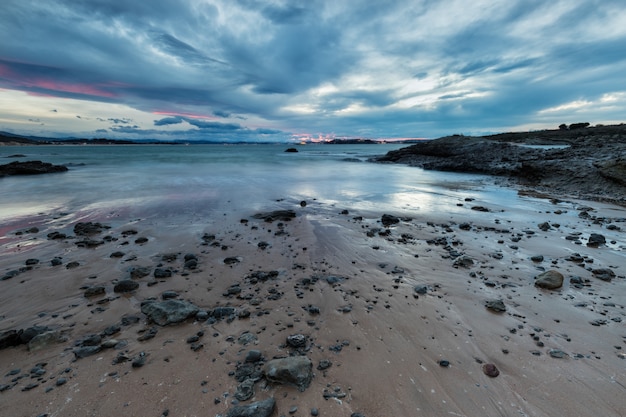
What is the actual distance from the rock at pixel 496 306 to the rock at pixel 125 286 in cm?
704

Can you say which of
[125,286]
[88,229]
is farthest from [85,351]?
[88,229]

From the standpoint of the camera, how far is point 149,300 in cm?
542

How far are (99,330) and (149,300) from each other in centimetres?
94

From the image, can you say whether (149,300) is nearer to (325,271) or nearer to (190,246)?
(190,246)

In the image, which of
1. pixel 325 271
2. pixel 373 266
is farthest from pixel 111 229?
pixel 373 266

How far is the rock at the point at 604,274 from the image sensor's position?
6.28 meters

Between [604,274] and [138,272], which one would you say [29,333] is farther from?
[604,274]

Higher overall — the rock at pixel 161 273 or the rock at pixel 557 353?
the rock at pixel 557 353

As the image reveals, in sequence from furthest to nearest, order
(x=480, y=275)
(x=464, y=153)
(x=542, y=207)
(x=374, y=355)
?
(x=464, y=153)
(x=542, y=207)
(x=480, y=275)
(x=374, y=355)

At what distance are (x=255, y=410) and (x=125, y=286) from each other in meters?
4.27

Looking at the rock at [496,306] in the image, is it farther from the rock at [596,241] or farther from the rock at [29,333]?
the rock at [29,333]

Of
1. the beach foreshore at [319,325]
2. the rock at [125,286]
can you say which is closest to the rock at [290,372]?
the beach foreshore at [319,325]

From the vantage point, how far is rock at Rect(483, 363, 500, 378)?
367 cm

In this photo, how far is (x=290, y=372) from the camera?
350 centimetres
